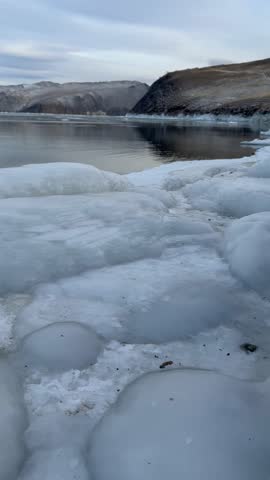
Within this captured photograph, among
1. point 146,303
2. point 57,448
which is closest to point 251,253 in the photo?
point 146,303

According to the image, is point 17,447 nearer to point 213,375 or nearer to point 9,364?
point 9,364

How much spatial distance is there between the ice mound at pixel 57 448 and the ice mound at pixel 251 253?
7.54ft

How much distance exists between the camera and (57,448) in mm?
2100

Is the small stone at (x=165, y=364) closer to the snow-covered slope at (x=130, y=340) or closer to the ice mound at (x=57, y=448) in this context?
the snow-covered slope at (x=130, y=340)

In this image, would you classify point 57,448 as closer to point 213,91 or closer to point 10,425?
point 10,425

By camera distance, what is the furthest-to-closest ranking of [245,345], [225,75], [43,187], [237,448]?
[225,75] < [43,187] < [245,345] < [237,448]

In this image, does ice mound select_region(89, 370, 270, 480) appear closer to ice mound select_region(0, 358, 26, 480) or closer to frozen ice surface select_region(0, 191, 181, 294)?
ice mound select_region(0, 358, 26, 480)

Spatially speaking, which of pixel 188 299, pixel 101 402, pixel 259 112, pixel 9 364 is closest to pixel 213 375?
pixel 101 402

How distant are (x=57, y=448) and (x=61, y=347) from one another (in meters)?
0.81

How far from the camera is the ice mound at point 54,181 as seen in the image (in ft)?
Answer: 20.5

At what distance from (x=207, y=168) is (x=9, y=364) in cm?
977

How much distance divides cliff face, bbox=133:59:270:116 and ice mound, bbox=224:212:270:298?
63.4m

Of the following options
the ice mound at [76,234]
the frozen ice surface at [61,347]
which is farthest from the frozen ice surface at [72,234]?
the frozen ice surface at [61,347]

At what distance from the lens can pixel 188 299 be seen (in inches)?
140
